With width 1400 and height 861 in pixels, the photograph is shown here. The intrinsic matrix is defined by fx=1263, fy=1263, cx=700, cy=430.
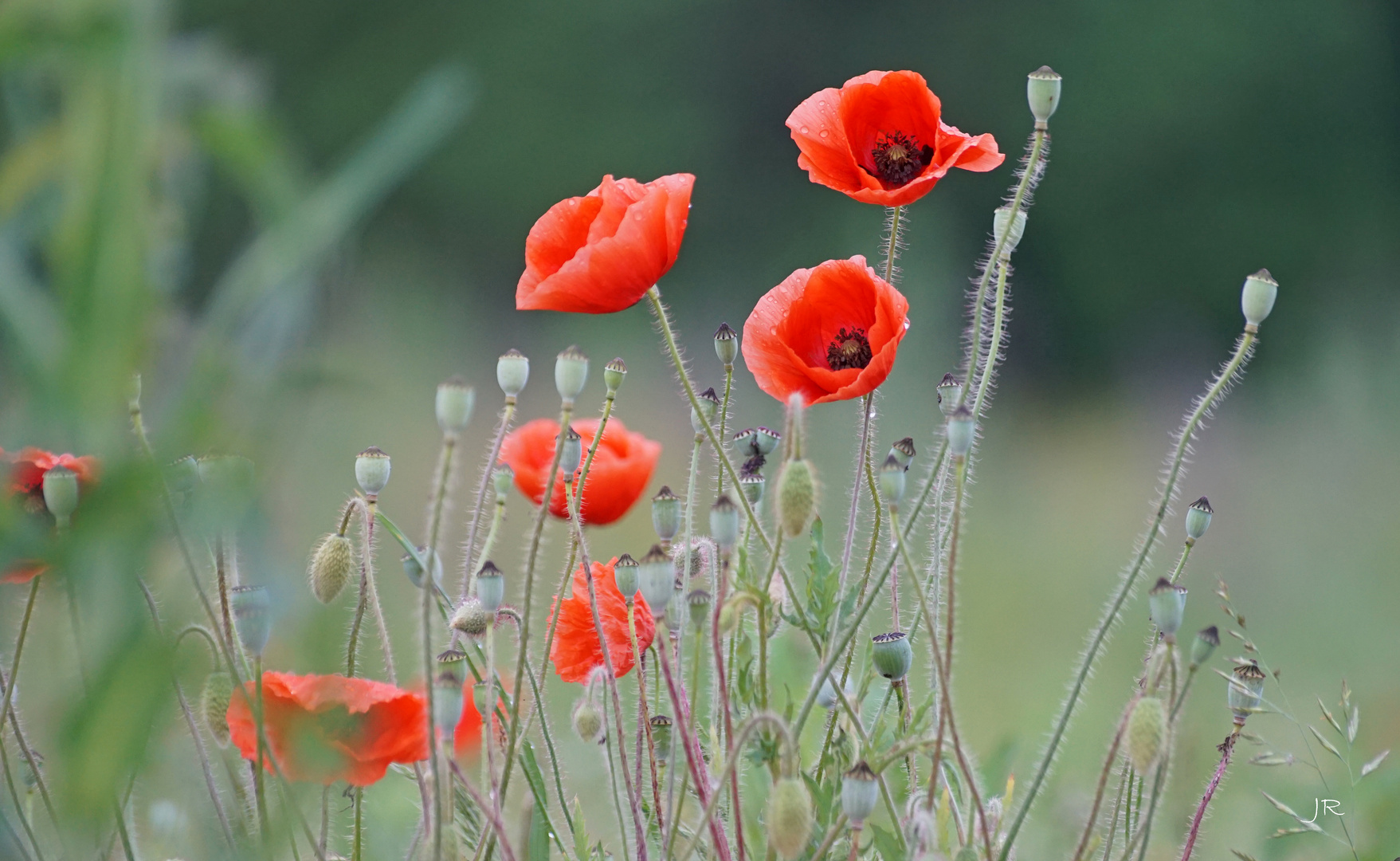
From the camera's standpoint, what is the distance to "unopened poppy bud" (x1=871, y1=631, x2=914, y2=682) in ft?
1.35

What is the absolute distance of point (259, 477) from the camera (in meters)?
0.24

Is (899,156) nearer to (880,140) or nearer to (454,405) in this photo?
(880,140)

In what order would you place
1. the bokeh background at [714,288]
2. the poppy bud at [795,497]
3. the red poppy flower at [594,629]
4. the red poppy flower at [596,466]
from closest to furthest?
the bokeh background at [714,288]
the poppy bud at [795,497]
the red poppy flower at [594,629]
the red poppy flower at [596,466]

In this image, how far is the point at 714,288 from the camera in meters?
3.99

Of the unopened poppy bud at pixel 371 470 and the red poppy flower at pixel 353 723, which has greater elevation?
the unopened poppy bud at pixel 371 470

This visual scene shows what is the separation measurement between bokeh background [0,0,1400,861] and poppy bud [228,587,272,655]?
0.03 m

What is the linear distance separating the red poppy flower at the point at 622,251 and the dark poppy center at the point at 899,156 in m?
0.13

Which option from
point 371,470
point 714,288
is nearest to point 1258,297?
point 371,470

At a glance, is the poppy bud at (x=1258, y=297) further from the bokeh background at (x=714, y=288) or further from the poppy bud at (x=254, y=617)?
the poppy bud at (x=254, y=617)

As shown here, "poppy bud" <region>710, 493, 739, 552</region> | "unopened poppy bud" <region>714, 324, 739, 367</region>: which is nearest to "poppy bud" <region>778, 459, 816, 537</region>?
"poppy bud" <region>710, 493, 739, 552</region>

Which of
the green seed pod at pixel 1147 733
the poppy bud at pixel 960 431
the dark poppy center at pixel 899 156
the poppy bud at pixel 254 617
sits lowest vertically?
the green seed pod at pixel 1147 733

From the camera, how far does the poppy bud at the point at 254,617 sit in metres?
0.36

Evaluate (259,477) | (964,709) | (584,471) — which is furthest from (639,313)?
(259,477)

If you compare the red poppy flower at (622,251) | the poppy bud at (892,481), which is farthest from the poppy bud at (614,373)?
the poppy bud at (892,481)
